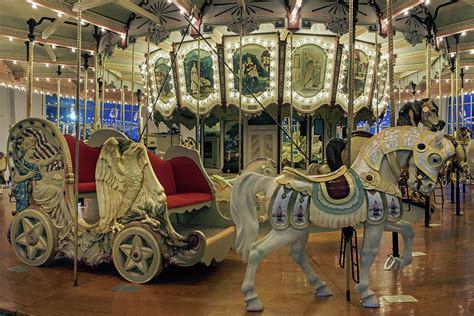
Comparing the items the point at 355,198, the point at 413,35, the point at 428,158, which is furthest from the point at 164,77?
the point at 428,158

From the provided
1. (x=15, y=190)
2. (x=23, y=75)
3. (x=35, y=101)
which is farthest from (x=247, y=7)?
(x=35, y=101)

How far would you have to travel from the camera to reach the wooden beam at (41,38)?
6883mm

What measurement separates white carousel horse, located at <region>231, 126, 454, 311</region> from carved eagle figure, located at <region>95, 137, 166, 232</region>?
39.6 inches

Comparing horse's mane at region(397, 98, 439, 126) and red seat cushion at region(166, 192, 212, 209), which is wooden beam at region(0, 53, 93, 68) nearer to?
red seat cushion at region(166, 192, 212, 209)

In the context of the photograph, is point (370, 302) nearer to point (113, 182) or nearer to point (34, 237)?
point (113, 182)

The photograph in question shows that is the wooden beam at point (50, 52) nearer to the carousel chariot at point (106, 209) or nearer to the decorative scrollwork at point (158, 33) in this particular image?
the decorative scrollwork at point (158, 33)

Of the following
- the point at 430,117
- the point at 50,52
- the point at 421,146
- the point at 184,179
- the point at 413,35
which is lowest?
the point at 184,179

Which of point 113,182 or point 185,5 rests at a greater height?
point 185,5

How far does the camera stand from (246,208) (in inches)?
109

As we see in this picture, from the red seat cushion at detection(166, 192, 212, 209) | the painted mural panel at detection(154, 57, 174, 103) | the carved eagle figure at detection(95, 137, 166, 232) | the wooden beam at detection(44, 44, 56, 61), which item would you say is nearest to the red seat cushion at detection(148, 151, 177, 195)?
the red seat cushion at detection(166, 192, 212, 209)

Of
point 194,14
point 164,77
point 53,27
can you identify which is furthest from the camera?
point 164,77

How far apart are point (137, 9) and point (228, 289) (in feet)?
14.6

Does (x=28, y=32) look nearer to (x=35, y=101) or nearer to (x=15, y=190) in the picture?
(x=15, y=190)

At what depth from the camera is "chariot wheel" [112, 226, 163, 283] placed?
3318mm
